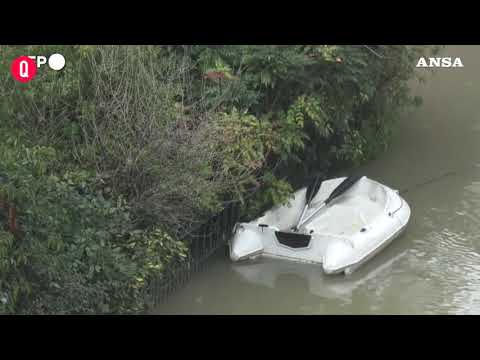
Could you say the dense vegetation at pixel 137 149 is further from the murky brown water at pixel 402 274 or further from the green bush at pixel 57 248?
the murky brown water at pixel 402 274

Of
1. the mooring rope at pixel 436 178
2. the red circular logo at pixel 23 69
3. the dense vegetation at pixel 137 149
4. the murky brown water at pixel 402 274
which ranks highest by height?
the red circular logo at pixel 23 69

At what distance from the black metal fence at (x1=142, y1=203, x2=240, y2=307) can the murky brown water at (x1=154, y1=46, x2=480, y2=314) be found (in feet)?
0.46

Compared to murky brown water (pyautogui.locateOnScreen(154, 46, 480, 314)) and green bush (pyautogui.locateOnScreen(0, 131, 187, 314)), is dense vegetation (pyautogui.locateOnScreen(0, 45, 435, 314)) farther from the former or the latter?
murky brown water (pyautogui.locateOnScreen(154, 46, 480, 314))

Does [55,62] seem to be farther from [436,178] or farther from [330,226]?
[436,178]

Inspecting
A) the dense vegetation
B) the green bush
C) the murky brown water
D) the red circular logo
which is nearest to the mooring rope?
the murky brown water

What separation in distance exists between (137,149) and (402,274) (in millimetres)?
4202

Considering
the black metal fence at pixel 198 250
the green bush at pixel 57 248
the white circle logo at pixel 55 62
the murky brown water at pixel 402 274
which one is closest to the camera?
the green bush at pixel 57 248

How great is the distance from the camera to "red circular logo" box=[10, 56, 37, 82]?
9.91 m

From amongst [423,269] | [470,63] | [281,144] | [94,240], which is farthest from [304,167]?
[470,63]

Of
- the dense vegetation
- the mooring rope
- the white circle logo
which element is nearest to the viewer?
the dense vegetation

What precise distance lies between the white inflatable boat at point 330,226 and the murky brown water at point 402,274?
0.21m

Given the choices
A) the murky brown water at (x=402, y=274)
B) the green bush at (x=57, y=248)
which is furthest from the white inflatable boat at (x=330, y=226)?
the green bush at (x=57, y=248)

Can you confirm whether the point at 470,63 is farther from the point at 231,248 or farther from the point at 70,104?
the point at 70,104

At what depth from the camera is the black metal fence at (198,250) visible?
Result: 10562mm
